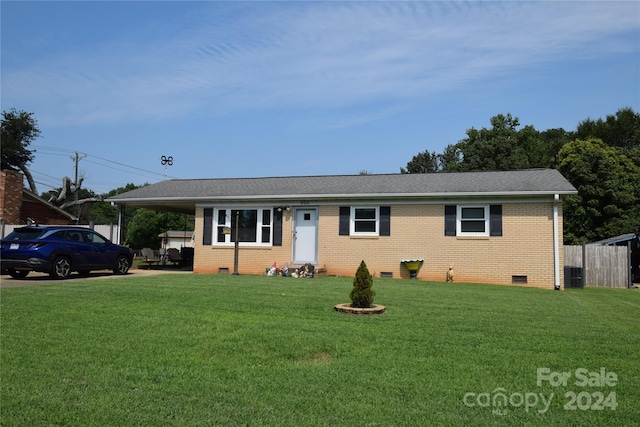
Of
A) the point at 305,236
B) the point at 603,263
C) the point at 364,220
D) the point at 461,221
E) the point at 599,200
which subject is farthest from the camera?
the point at 599,200

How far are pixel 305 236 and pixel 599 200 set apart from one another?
2318 centimetres

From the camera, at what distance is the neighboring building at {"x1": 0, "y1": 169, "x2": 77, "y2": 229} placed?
2581 cm

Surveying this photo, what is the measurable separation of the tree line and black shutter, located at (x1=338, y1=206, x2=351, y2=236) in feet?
39.5

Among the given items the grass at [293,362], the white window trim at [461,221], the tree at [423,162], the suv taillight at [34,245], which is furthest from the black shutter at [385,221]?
the tree at [423,162]

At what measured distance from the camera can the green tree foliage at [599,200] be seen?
103 feet

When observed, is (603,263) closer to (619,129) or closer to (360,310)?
(360,310)

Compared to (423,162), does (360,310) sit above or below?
below

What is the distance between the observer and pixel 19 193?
87.7ft

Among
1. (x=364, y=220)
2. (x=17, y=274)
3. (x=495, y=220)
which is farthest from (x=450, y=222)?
(x=17, y=274)

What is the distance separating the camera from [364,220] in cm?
1733

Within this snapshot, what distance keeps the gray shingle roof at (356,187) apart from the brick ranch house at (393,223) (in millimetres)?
36

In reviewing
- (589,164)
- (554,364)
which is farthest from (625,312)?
(589,164)

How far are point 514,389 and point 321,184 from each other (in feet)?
48.4

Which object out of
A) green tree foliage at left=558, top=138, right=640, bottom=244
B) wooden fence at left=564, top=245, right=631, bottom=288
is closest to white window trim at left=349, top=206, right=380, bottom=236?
wooden fence at left=564, top=245, right=631, bottom=288
